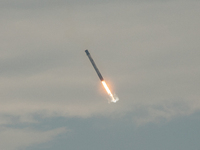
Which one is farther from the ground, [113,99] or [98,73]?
[98,73]

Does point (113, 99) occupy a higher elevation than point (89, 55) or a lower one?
lower

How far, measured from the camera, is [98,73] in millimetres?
187375

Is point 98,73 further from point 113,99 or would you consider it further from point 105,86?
point 113,99

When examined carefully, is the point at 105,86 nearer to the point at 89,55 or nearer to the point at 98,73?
the point at 98,73

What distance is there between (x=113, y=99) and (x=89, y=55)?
29.0 metres

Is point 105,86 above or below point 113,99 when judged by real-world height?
above

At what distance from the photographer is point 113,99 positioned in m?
176

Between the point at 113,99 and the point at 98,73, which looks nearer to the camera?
the point at 113,99

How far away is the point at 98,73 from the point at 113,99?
19.7 metres

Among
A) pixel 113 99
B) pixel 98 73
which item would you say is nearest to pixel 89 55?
pixel 98 73

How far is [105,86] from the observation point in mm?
187000

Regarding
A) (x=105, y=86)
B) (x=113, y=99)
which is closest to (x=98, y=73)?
(x=105, y=86)

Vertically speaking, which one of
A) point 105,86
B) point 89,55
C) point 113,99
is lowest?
point 113,99

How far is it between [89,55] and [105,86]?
19633 mm
